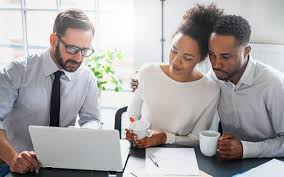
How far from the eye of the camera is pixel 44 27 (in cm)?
325

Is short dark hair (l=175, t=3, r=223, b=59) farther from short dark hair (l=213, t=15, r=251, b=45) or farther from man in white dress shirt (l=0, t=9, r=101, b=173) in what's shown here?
man in white dress shirt (l=0, t=9, r=101, b=173)

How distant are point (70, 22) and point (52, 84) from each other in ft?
1.09

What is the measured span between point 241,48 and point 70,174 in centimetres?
96

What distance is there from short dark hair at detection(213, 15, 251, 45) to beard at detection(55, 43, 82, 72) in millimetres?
714

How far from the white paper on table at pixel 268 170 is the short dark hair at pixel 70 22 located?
1.03m

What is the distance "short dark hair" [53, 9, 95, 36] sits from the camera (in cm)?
171

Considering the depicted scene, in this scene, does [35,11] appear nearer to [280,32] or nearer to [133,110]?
[133,110]

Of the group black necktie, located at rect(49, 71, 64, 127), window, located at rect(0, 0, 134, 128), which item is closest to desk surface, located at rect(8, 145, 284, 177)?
black necktie, located at rect(49, 71, 64, 127)

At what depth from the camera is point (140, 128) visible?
152 centimetres

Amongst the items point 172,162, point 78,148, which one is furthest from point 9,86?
point 172,162

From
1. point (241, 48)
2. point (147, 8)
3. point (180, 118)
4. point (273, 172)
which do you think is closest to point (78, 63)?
point (180, 118)

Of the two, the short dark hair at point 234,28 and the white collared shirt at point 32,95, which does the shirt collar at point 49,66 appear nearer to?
the white collared shirt at point 32,95

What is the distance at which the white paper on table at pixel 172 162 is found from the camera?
130 centimetres

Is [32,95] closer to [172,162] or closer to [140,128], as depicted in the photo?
[140,128]
